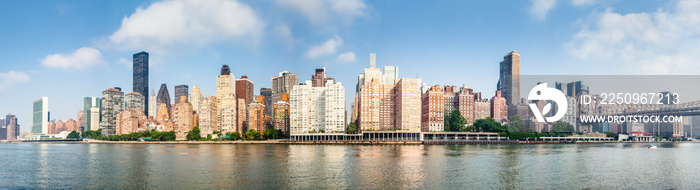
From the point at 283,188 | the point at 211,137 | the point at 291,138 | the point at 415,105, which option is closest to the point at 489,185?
the point at 283,188

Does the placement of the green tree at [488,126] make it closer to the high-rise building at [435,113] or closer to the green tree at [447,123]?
the green tree at [447,123]

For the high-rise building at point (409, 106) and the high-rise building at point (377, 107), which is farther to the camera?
the high-rise building at point (377, 107)

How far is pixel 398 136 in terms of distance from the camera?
557 ft

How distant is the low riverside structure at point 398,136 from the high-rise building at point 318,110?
5.38m

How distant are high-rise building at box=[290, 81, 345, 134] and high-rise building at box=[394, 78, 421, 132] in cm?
2449

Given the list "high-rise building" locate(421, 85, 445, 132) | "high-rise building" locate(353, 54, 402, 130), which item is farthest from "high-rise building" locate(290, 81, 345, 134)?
"high-rise building" locate(421, 85, 445, 132)

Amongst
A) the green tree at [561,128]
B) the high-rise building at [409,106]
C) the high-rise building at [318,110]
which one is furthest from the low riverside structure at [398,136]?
the green tree at [561,128]

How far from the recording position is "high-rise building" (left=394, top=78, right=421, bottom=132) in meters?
172

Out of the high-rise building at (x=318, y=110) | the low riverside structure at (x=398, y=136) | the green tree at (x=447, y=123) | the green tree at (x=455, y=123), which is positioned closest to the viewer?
the low riverside structure at (x=398, y=136)

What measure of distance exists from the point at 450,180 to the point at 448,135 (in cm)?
13144

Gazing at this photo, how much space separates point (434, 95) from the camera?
188250mm

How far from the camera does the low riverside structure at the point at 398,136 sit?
169m

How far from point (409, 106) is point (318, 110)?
1710 inches

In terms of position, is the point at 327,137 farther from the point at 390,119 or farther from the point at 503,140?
the point at 503,140
